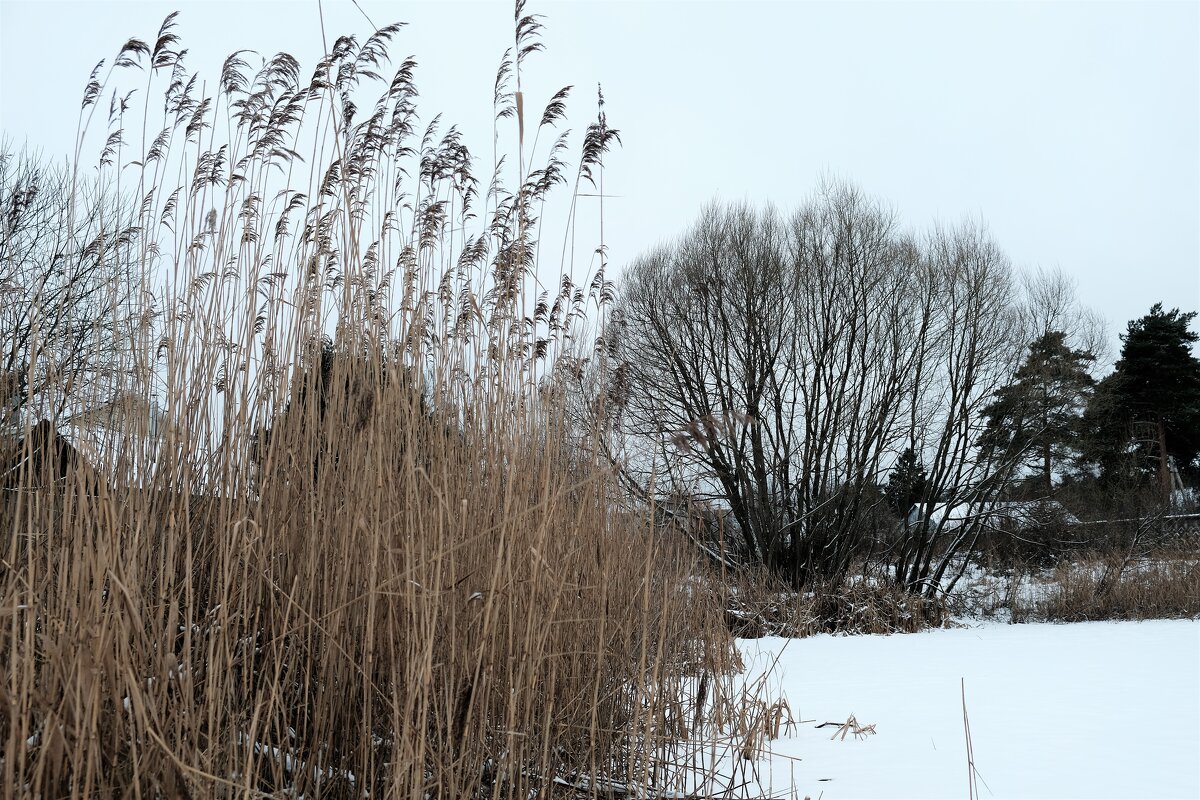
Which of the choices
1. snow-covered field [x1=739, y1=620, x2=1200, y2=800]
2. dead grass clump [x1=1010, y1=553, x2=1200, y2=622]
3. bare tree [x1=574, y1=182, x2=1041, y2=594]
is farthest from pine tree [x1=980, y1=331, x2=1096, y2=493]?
snow-covered field [x1=739, y1=620, x2=1200, y2=800]

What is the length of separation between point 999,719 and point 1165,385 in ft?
72.9

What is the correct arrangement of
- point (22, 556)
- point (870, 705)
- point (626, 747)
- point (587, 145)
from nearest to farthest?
point (22, 556)
point (587, 145)
point (626, 747)
point (870, 705)

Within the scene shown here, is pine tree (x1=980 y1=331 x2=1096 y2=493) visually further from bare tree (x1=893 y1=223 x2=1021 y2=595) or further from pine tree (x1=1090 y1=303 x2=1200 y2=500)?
pine tree (x1=1090 y1=303 x2=1200 y2=500)

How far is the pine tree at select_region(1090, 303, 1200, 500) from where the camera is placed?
20000 millimetres

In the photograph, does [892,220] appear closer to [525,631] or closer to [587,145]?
[587,145]

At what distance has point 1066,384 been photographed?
33.6 ft

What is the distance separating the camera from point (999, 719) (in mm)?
3488

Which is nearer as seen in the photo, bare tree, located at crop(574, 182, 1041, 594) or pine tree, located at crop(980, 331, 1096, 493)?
bare tree, located at crop(574, 182, 1041, 594)

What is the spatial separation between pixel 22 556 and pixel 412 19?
163cm

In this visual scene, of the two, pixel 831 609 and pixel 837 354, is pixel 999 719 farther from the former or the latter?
pixel 837 354

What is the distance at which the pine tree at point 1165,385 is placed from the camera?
20.0m

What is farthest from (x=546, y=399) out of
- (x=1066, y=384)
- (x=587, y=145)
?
(x=1066, y=384)

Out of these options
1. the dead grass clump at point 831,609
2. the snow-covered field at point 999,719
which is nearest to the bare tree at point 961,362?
the dead grass clump at point 831,609

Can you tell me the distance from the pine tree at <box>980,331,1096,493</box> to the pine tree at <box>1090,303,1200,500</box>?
1140 cm
